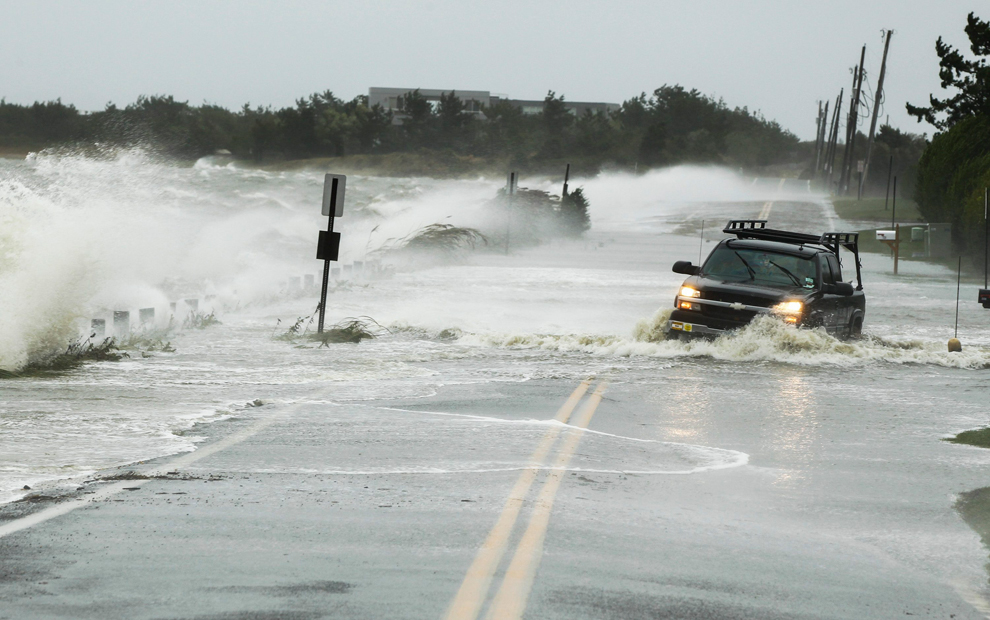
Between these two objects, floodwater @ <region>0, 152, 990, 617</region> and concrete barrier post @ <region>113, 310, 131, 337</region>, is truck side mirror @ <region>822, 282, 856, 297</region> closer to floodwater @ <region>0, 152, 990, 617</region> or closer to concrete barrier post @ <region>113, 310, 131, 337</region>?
floodwater @ <region>0, 152, 990, 617</region>

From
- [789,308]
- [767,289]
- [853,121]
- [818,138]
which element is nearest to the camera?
[789,308]

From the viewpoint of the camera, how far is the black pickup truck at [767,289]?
52.4ft

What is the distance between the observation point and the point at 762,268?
16.9 m

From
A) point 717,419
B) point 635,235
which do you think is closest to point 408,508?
point 717,419

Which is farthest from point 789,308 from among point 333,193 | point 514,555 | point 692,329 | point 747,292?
point 514,555

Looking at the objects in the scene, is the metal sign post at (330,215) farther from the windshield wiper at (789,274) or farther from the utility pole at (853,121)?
the utility pole at (853,121)

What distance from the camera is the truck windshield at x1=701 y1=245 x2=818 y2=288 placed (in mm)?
16594

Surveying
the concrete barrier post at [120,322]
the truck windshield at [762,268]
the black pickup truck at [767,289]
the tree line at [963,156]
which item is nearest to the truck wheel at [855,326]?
the black pickup truck at [767,289]

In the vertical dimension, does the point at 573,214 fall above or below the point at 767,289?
above

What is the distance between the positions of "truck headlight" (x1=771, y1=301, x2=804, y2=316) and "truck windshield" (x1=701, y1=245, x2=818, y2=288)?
0.57m

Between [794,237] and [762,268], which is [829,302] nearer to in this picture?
[762,268]

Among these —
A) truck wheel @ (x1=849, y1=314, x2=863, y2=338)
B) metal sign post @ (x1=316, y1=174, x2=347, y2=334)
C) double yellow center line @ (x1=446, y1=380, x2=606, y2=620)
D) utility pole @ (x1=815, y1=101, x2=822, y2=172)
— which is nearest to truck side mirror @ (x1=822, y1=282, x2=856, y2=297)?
truck wheel @ (x1=849, y1=314, x2=863, y2=338)

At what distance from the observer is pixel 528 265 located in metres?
38.4

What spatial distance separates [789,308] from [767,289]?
0.40 m
